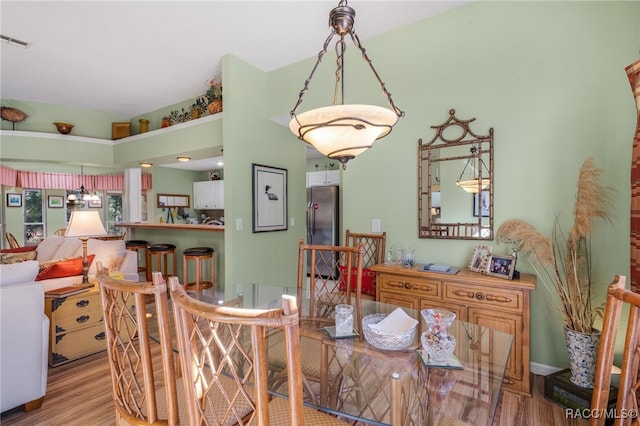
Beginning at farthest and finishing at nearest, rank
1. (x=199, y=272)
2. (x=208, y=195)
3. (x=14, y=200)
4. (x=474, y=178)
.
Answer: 1. (x=208, y=195)
2. (x=14, y=200)
3. (x=199, y=272)
4. (x=474, y=178)

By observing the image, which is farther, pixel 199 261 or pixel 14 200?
pixel 14 200

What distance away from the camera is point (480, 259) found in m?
2.36

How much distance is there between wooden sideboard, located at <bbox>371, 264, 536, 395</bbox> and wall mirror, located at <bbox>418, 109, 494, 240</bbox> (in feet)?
1.33

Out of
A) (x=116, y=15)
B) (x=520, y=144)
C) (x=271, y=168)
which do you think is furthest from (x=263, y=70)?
(x=520, y=144)

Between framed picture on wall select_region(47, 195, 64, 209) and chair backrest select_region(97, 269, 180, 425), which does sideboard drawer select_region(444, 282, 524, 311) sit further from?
framed picture on wall select_region(47, 195, 64, 209)

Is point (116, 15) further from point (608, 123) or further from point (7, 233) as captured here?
point (7, 233)

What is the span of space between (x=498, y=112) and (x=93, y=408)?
3.62 metres

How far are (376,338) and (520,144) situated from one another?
192 cm

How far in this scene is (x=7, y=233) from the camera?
5691 mm

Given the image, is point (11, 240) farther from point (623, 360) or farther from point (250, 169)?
point (623, 360)

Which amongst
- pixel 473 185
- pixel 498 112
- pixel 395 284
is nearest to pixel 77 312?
pixel 395 284

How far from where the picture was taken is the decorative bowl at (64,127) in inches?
176

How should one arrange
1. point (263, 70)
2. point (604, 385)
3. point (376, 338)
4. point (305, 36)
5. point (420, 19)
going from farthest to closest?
1. point (263, 70)
2. point (305, 36)
3. point (420, 19)
4. point (376, 338)
5. point (604, 385)

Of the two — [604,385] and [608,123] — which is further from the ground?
[608,123]
